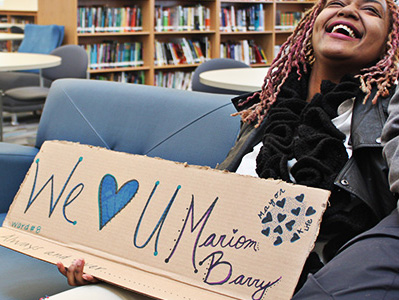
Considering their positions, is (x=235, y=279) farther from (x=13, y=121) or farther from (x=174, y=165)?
(x=13, y=121)

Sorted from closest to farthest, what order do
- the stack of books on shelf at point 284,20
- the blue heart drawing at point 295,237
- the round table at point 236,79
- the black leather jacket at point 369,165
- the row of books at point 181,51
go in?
the blue heart drawing at point 295,237 < the black leather jacket at point 369,165 < the round table at point 236,79 < the row of books at point 181,51 < the stack of books on shelf at point 284,20

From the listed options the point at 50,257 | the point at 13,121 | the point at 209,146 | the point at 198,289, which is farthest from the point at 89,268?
the point at 13,121

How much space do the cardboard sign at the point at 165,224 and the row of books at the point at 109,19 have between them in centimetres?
431

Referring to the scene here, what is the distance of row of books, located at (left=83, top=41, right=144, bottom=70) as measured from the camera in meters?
5.53

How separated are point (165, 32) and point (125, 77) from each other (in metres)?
0.66

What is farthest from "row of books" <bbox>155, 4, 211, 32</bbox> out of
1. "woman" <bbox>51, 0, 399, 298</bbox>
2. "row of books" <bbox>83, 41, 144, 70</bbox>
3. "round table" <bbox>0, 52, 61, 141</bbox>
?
"woman" <bbox>51, 0, 399, 298</bbox>

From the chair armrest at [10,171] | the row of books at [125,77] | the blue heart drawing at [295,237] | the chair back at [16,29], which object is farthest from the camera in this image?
the chair back at [16,29]

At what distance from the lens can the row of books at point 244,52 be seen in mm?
6402

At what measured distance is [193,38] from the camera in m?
6.32

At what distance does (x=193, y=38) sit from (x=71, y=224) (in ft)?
17.5

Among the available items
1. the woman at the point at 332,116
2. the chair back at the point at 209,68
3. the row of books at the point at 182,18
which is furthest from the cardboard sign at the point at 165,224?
the row of books at the point at 182,18

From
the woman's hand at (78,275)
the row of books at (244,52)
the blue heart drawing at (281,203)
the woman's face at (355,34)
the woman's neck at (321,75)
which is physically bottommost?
the row of books at (244,52)

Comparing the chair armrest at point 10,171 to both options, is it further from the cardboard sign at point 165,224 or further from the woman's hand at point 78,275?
the woman's hand at point 78,275

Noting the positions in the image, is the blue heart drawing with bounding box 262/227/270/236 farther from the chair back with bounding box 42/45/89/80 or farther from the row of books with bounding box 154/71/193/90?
the row of books with bounding box 154/71/193/90
